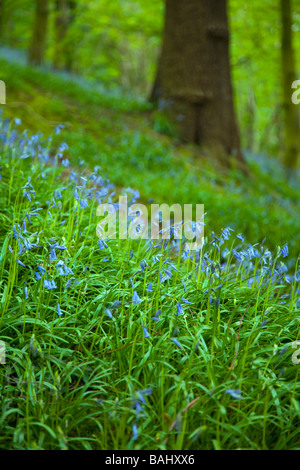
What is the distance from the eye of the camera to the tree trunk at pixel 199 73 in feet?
28.1

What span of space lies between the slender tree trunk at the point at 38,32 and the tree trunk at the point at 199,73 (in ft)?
14.0

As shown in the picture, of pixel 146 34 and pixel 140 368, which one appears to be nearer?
pixel 140 368

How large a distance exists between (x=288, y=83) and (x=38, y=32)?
6.64m

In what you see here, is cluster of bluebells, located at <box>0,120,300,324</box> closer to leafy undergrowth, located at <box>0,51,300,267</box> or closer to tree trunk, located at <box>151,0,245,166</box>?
leafy undergrowth, located at <box>0,51,300,267</box>

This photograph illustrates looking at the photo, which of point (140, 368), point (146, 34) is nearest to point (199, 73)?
point (146, 34)

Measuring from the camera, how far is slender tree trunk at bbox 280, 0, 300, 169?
10.8 m

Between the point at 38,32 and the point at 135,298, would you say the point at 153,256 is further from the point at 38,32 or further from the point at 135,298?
the point at 38,32

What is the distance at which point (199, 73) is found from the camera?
28.3 ft

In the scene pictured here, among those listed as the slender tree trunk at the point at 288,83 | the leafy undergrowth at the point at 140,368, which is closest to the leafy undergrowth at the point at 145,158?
the slender tree trunk at the point at 288,83

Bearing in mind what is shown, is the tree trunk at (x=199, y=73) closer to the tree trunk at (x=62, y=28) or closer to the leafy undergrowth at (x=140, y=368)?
the leafy undergrowth at (x=140, y=368)

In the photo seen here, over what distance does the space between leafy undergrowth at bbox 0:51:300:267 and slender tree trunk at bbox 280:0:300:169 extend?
1.92m

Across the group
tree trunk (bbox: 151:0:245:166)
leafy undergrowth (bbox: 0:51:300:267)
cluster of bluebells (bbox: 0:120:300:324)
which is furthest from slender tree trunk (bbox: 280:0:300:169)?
cluster of bluebells (bbox: 0:120:300:324)

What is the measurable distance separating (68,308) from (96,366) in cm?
45

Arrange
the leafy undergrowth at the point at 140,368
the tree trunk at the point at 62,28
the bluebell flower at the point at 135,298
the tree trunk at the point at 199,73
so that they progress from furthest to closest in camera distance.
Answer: the tree trunk at the point at 62,28 < the tree trunk at the point at 199,73 < the bluebell flower at the point at 135,298 < the leafy undergrowth at the point at 140,368
